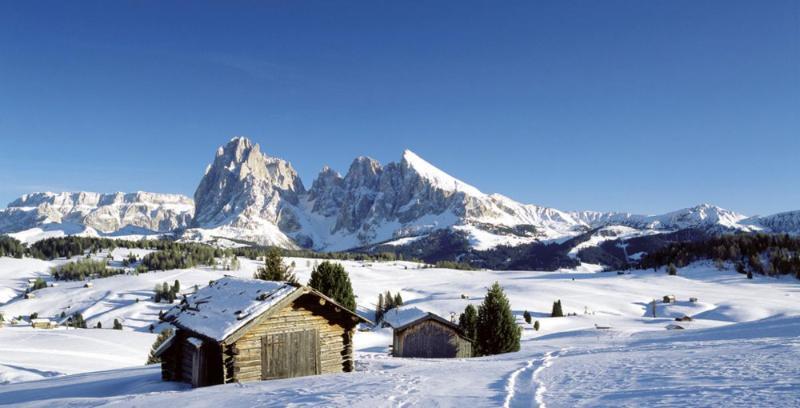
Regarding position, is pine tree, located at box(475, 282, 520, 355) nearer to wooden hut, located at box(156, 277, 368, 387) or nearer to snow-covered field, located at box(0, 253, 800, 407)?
snow-covered field, located at box(0, 253, 800, 407)

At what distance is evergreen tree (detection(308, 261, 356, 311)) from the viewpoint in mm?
53250

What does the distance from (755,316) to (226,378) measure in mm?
101285

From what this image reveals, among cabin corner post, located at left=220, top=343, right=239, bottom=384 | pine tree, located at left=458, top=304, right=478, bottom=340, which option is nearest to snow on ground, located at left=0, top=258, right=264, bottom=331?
pine tree, located at left=458, top=304, right=478, bottom=340

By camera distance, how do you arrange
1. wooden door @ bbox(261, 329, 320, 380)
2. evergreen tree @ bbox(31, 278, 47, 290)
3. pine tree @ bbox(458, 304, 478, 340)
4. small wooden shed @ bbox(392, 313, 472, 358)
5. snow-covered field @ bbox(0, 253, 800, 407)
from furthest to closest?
evergreen tree @ bbox(31, 278, 47, 290) < pine tree @ bbox(458, 304, 478, 340) < small wooden shed @ bbox(392, 313, 472, 358) < wooden door @ bbox(261, 329, 320, 380) < snow-covered field @ bbox(0, 253, 800, 407)

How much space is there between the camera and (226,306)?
87.6 ft

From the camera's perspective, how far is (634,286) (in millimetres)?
146375

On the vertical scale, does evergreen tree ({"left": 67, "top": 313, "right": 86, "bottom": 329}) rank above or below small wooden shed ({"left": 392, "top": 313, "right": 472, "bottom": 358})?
below

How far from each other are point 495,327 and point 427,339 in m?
6.54

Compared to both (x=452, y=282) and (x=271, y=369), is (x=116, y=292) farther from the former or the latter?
(x=271, y=369)

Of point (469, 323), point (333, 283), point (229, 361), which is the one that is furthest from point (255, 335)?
point (469, 323)

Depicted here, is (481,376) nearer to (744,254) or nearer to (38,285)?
(744,254)

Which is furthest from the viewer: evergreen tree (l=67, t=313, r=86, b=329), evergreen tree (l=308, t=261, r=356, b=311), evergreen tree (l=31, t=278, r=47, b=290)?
evergreen tree (l=31, t=278, r=47, b=290)

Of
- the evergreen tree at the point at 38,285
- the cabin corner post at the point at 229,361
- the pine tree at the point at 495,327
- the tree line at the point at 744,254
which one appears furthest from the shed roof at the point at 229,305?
the evergreen tree at the point at 38,285

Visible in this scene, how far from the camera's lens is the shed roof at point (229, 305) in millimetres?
24641
